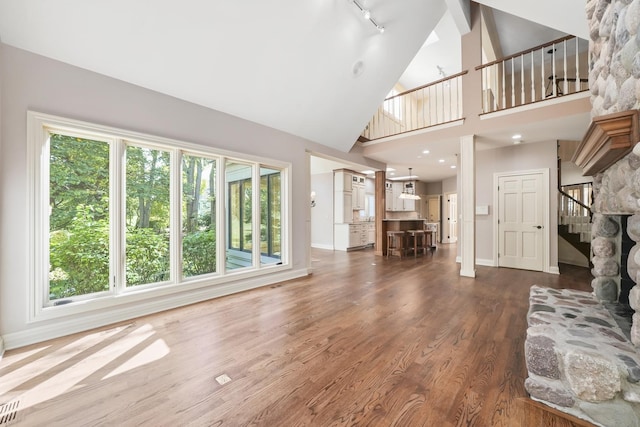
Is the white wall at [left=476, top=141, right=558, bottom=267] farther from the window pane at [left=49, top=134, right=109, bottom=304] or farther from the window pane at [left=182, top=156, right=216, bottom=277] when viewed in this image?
the window pane at [left=49, top=134, right=109, bottom=304]

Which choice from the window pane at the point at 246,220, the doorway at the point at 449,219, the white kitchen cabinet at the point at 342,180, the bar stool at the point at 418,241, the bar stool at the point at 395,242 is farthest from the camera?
the doorway at the point at 449,219

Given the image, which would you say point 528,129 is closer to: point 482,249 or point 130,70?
point 482,249

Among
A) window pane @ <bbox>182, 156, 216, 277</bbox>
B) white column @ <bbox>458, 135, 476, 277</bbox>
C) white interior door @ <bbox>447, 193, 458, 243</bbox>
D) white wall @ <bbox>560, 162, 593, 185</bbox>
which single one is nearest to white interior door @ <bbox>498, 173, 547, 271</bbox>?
white column @ <bbox>458, 135, 476, 277</bbox>

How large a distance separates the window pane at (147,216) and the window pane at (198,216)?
0.23 meters

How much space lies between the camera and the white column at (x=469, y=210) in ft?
15.5

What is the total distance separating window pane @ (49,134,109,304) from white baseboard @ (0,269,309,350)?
0.90 ft

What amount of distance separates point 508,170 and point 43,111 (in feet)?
24.7

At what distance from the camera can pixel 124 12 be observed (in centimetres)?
233

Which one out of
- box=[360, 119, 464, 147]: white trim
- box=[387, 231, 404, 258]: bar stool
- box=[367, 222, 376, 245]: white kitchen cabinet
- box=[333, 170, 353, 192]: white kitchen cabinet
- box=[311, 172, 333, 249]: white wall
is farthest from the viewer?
box=[367, 222, 376, 245]: white kitchen cabinet

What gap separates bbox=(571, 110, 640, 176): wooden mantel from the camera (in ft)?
4.65

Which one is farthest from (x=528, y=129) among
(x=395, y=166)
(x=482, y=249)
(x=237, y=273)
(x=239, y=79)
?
(x=237, y=273)

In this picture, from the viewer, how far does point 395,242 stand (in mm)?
7355

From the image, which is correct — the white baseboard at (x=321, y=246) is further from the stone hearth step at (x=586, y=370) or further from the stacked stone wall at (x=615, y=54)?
the stacked stone wall at (x=615, y=54)

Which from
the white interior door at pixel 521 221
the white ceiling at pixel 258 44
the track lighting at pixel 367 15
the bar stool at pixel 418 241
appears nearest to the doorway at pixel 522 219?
the white interior door at pixel 521 221
